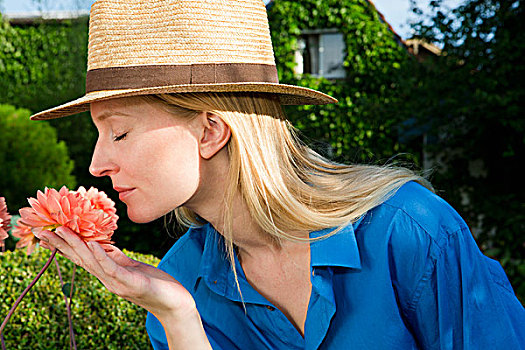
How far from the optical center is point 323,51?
11469mm

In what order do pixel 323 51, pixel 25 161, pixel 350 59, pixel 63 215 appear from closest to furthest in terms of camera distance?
pixel 63 215
pixel 25 161
pixel 350 59
pixel 323 51

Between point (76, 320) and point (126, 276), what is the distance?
2321 mm

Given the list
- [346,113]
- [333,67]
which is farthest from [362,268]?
[333,67]

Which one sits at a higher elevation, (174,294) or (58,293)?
(174,294)

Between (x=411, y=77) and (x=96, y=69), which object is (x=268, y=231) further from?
(x=411, y=77)

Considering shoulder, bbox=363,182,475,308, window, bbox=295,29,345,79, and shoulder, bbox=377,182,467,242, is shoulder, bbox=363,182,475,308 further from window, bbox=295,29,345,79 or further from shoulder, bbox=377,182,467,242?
window, bbox=295,29,345,79

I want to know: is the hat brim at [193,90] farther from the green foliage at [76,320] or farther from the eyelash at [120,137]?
the green foliage at [76,320]

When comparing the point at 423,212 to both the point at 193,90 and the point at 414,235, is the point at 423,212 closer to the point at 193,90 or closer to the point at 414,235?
the point at 414,235

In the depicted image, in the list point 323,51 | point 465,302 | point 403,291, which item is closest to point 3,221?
point 403,291

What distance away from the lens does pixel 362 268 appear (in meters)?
1.78

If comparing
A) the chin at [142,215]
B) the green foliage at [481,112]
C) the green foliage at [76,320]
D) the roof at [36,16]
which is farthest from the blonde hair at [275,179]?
the roof at [36,16]

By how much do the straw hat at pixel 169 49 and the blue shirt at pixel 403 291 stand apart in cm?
57

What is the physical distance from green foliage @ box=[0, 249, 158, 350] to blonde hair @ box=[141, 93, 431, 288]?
2.11 meters

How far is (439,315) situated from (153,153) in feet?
3.16
